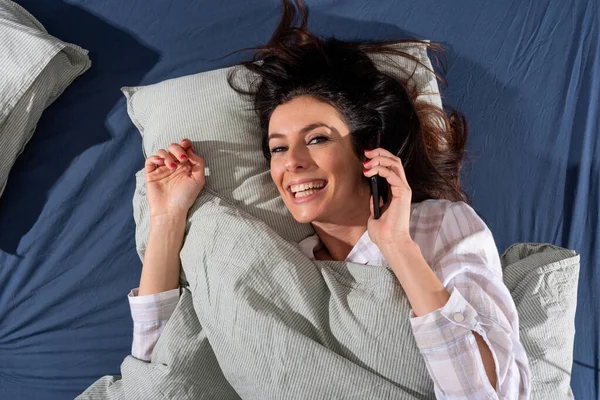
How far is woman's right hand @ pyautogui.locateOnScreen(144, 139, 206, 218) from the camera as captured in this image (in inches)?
57.2

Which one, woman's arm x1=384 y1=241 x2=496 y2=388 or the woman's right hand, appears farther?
the woman's right hand

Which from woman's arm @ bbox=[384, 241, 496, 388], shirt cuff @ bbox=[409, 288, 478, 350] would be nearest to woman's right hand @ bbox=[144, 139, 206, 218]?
woman's arm @ bbox=[384, 241, 496, 388]

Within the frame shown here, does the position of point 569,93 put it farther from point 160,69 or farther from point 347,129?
point 160,69

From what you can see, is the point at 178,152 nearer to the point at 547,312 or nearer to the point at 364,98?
the point at 364,98

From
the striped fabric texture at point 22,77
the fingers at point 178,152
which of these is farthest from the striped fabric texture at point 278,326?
the striped fabric texture at point 22,77

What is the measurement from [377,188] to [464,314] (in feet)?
1.07

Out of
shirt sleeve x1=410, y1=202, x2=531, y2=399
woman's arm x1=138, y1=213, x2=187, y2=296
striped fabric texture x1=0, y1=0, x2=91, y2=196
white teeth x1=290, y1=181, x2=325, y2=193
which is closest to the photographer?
shirt sleeve x1=410, y1=202, x2=531, y2=399

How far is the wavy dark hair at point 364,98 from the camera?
1421mm

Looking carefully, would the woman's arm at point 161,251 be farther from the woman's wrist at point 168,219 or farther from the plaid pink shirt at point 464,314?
the plaid pink shirt at point 464,314

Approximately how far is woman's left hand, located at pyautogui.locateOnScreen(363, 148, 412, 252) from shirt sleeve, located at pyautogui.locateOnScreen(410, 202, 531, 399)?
0.11 m

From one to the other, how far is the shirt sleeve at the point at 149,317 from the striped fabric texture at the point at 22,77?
0.56 meters

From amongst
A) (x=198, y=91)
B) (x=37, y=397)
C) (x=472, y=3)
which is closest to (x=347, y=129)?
(x=198, y=91)

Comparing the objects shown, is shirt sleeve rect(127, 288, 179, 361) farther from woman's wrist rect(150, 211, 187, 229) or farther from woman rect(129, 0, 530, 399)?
woman's wrist rect(150, 211, 187, 229)

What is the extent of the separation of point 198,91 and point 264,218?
1.29 feet
